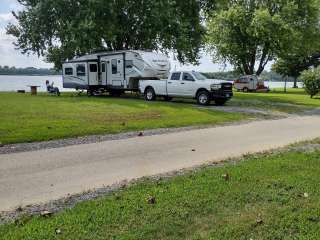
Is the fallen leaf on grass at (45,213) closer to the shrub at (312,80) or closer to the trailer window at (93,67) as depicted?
the trailer window at (93,67)

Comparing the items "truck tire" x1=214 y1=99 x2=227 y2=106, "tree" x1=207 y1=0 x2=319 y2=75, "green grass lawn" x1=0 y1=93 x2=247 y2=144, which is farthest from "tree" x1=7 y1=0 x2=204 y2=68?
"tree" x1=207 y1=0 x2=319 y2=75

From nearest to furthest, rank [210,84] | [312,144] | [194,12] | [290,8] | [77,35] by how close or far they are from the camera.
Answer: [312,144], [210,84], [77,35], [194,12], [290,8]

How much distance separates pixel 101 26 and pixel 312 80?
1618cm

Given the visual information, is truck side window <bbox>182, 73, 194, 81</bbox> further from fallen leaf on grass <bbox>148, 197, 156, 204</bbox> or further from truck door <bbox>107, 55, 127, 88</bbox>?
fallen leaf on grass <bbox>148, 197, 156, 204</bbox>

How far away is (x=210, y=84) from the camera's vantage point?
972 inches

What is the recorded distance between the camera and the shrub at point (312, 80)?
3488 centimetres

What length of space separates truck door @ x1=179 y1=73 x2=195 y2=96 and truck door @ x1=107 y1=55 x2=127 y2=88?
216 inches

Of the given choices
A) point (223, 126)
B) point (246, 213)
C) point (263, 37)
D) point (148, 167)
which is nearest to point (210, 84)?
point (223, 126)

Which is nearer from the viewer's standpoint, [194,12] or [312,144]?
[312,144]

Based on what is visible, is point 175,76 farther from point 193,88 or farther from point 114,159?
point 114,159

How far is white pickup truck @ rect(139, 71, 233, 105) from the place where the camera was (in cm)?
2480

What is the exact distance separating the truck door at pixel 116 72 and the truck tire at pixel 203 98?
6613 mm

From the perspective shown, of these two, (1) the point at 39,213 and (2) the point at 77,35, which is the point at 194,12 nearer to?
(2) the point at 77,35

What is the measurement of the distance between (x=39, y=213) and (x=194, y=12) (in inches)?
1252
